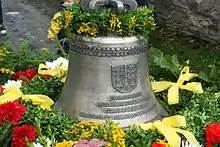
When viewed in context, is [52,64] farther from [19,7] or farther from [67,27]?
[19,7]

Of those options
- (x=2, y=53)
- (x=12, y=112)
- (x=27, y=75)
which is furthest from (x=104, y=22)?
(x=2, y=53)

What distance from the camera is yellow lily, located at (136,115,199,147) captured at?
2.54 m

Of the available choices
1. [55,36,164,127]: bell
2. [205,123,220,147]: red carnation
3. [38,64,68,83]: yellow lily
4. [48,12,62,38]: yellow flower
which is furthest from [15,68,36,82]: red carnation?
[205,123,220,147]: red carnation

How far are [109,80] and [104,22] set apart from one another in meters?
0.26

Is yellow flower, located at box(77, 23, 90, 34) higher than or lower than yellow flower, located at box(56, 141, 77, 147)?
higher

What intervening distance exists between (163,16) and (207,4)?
884 mm

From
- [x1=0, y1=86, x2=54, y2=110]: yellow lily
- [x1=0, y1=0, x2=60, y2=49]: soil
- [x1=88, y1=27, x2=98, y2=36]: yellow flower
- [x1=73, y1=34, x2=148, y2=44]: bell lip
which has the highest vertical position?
[x1=88, y1=27, x2=98, y2=36]: yellow flower

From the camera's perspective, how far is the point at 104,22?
2537mm

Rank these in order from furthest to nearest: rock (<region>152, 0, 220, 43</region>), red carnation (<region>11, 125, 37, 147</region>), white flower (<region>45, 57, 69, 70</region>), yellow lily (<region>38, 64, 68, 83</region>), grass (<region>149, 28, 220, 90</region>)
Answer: rock (<region>152, 0, 220, 43</region>) < grass (<region>149, 28, 220, 90</region>) < white flower (<region>45, 57, 69, 70</region>) < yellow lily (<region>38, 64, 68, 83</region>) < red carnation (<region>11, 125, 37, 147</region>)

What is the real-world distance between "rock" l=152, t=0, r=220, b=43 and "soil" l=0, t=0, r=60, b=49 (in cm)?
158

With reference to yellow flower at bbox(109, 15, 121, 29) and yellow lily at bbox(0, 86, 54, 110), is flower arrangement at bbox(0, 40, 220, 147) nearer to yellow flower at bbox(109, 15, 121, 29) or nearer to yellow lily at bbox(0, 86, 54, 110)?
yellow lily at bbox(0, 86, 54, 110)

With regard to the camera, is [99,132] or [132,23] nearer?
[99,132]

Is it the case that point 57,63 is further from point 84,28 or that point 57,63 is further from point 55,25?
point 84,28

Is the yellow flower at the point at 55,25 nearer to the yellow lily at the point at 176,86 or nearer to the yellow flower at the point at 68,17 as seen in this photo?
the yellow flower at the point at 68,17
